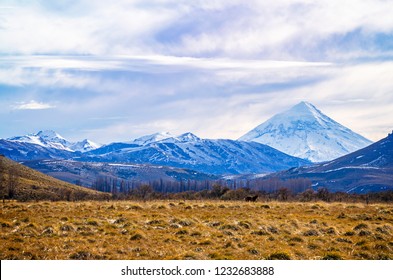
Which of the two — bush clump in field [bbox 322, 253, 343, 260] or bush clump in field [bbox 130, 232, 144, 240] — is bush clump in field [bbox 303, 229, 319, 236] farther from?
bush clump in field [bbox 130, 232, 144, 240]

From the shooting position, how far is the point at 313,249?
74.5 ft

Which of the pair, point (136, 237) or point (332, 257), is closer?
point (332, 257)

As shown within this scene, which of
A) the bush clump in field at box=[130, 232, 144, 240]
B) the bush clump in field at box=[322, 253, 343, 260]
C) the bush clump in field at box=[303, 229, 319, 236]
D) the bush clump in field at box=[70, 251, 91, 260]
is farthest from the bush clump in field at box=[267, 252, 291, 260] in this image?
the bush clump in field at box=[70, 251, 91, 260]

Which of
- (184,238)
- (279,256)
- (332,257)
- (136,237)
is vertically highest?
(136,237)

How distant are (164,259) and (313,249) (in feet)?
29.2

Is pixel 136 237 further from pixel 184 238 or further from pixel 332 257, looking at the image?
pixel 332 257

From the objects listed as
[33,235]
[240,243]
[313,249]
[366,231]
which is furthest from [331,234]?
[33,235]

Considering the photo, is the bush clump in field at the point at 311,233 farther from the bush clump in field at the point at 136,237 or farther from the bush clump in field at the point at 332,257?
the bush clump in field at the point at 136,237

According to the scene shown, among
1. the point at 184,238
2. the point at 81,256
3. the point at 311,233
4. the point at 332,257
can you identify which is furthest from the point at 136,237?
the point at 311,233

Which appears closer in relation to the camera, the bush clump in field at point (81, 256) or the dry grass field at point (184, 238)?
the bush clump in field at point (81, 256)

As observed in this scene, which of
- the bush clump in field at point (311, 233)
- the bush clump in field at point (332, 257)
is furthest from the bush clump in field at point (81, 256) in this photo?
the bush clump in field at point (311, 233)

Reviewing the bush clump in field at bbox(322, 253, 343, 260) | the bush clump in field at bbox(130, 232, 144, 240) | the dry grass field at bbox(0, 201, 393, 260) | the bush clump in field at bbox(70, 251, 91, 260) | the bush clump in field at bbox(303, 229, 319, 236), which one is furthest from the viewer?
the bush clump in field at bbox(303, 229, 319, 236)

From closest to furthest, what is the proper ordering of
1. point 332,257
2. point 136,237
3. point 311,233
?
1. point 332,257
2. point 136,237
3. point 311,233

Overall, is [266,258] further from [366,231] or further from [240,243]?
[366,231]
